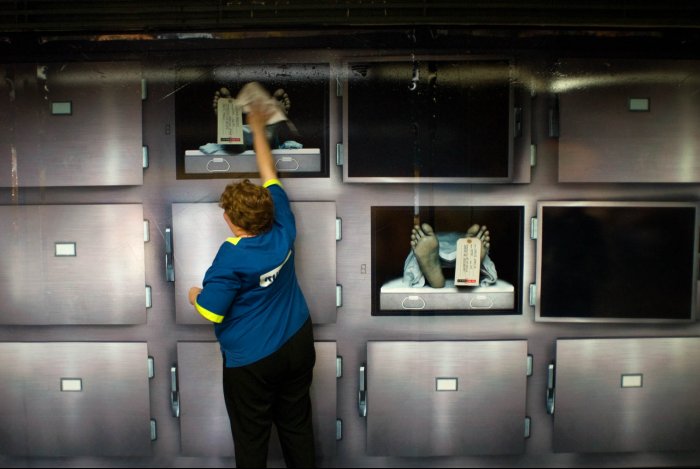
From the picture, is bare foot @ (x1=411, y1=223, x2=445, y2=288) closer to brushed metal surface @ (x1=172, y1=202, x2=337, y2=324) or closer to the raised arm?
brushed metal surface @ (x1=172, y1=202, x2=337, y2=324)

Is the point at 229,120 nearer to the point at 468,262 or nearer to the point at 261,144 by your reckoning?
the point at 261,144

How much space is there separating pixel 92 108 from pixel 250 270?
1006 mm

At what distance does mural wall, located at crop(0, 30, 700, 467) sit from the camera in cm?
208

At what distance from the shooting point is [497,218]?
213 cm

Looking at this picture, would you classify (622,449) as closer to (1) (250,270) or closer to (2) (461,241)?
(2) (461,241)

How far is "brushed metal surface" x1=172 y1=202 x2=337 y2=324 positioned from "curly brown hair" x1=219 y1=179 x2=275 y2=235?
0.32m

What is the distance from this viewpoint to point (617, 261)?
83.2 inches

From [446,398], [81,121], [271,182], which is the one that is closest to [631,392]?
[446,398]

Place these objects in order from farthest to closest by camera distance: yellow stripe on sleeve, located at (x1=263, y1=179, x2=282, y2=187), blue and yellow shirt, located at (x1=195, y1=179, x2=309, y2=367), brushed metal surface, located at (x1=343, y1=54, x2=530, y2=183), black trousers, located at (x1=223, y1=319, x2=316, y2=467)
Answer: brushed metal surface, located at (x1=343, y1=54, x2=530, y2=183), yellow stripe on sleeve, located at (x1=263, y1=179, x2=282, y2=187), black trousers, located at (x1=223, y1=319, x2=316, y2=467), blue and yellow shirt, located at (x1=195, y1=179, x2=309, y2=367)

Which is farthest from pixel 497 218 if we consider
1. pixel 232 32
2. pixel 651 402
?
pixel 232 32

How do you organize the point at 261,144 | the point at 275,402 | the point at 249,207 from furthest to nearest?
the point at 261,144
the point at 275,402
the point at 249,207

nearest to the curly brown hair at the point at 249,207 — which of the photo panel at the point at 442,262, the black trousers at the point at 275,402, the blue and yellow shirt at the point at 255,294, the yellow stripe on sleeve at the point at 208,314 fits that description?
the blue and yellow shirt at the point at 255,294

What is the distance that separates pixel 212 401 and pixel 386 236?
1002mm

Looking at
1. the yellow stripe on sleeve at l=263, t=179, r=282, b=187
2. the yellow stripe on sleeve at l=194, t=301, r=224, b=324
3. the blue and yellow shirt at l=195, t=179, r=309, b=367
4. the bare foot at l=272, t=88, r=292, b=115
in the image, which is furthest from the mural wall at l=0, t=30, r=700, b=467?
the yellow stripe on sleeve at l=194, t=301, r=224, b=324
